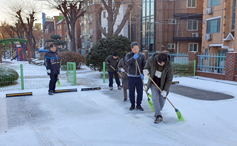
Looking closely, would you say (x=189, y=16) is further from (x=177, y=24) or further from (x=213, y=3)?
(x=213, y=3)

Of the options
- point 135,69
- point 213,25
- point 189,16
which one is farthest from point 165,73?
point 189,16

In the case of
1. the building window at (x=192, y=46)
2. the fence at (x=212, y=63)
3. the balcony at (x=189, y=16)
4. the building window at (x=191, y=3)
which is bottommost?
the fence at (x=212, y=63)

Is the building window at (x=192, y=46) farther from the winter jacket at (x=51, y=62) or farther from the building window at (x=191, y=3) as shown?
the winter jacket at (x=51, y=62)

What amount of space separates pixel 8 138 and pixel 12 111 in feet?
6.59

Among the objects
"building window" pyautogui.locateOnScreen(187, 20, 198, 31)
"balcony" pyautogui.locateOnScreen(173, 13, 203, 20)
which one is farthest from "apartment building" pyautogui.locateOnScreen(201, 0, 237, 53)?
"building window" pyautogui.locateOnScreen(187, 20, 198, 31)

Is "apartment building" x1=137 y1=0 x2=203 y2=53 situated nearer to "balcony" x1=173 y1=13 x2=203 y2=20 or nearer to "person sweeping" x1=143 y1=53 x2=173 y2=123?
"balcony" x1=173 y1=13 x2=203 y2=20

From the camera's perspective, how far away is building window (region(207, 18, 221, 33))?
2098 centimetres

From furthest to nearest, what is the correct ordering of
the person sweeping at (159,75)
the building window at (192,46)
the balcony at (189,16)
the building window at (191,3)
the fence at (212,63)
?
the building window at (192,46), the building window at (191,3), the balcony at (189,16), the fence at (212,63), the person sweeping at (159,75)

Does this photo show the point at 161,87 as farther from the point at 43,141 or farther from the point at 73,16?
the point at 73,16

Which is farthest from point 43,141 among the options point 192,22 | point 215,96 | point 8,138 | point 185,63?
point 192,22

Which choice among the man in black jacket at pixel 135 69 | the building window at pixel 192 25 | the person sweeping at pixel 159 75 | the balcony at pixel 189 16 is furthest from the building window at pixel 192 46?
the person sweeping at pixel 159 75

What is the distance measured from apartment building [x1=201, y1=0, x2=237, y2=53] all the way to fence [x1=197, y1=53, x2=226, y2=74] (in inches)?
274

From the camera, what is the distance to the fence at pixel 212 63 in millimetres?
11414

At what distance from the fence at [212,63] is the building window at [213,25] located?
10.00m
